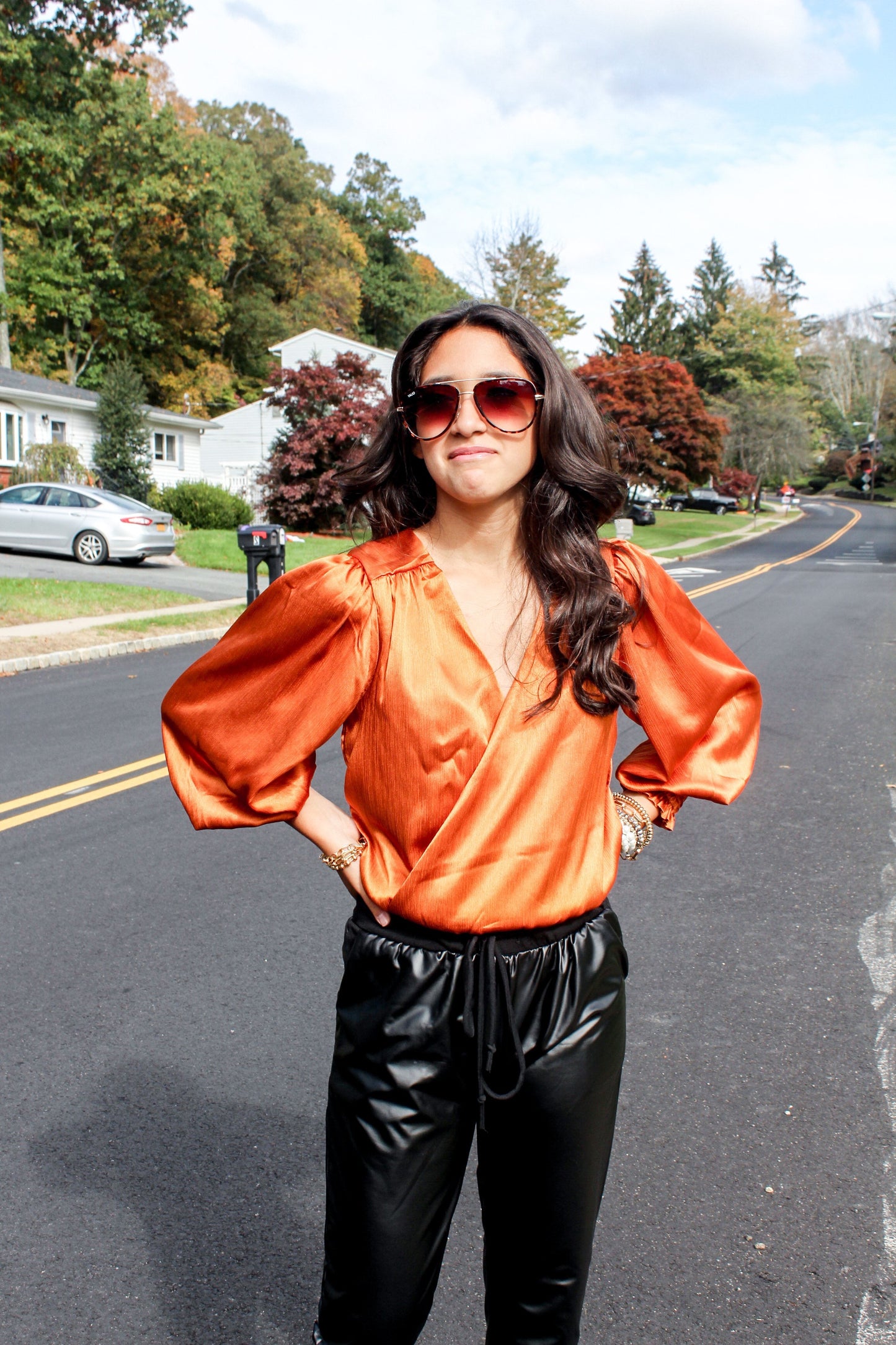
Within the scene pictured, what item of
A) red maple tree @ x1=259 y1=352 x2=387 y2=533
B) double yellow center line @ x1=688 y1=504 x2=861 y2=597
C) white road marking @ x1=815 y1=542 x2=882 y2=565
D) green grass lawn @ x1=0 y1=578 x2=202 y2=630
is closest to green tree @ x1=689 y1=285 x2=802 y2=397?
double yellow center line @ x1=688 y1=504 x2=861 y2=597

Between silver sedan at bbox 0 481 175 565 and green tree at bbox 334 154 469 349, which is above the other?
green tree at bbox 334 154 469 349

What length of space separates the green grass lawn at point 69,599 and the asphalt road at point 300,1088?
7.75 meters

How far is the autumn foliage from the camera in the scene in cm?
4425

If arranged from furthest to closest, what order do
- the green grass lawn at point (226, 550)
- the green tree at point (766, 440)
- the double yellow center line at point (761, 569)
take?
the green tree at point (766, 440)
the green grass lawn at point (226, 550)
the double yellow center line at point (761, 569)

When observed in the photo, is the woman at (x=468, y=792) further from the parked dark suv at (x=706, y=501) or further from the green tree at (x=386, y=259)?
the green tree at (x=386, y=259)

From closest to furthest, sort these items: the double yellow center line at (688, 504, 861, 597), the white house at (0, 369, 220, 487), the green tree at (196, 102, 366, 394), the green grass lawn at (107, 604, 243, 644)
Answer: the green grass lawn at (107, 604, 243, 644), the double yellow center line at (688, 504, 861, 597), the white house at (0, 369, 220, 487), the green tree at (196, 102, 366, 394)

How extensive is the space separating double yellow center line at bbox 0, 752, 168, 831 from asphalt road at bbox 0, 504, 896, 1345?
0.12 m

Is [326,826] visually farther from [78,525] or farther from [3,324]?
[3,324]

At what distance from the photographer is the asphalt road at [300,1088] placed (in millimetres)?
2432

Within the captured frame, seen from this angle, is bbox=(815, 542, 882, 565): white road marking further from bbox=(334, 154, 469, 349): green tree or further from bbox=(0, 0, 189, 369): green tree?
bbox=(334, 154, 469, 349): green tree

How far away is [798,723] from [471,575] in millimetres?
7343

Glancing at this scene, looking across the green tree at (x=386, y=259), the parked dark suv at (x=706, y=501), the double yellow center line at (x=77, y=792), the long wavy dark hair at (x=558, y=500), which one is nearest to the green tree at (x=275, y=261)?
the green tree at (x=386, y=259)

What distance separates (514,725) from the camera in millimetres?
1676

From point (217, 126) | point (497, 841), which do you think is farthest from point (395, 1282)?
point (217, 126)
